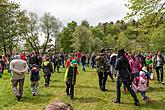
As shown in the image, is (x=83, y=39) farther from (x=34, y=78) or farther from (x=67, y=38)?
(x=34, y=78)

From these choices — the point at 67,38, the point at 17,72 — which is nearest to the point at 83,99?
the point at 17,72

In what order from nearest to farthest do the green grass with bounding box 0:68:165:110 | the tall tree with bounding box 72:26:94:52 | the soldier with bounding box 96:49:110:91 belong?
the green grass with bounding box 0:68:165:110
the soldier with bounding box 96:49:110:91
the tall tree with bounding box 72:26:94:52

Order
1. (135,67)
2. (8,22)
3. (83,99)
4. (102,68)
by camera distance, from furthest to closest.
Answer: (8,22) → (102,68) → (135,67) → (83,99)

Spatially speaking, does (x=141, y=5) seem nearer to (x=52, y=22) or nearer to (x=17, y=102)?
(x=17, y=102)

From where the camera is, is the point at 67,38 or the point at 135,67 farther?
the point at 67,38

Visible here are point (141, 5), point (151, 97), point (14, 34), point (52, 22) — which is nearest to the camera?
point (151, 97)

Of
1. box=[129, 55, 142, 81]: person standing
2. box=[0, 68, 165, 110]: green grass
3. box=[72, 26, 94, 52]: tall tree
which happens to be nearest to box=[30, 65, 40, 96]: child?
box=[0, 68, 165, 110]: green grass

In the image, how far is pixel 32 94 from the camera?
47.6 ft

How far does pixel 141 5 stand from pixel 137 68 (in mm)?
7439

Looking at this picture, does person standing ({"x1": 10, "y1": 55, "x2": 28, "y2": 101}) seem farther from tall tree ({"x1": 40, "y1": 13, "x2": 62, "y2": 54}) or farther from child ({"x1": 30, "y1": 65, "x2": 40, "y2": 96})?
tall tree ({"x1": 40, "y1": 13, "x2": 62, "y2": 54})

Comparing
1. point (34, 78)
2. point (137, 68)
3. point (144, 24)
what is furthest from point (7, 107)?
point (144, 24)

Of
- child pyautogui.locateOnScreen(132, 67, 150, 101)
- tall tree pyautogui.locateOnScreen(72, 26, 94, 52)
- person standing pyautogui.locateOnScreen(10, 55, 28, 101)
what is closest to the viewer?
child pyautogui.locateOnScreen(132, 67, 150, 101)

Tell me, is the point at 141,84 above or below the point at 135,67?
below

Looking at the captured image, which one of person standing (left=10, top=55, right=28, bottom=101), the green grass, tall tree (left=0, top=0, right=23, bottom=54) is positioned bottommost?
the green grass
